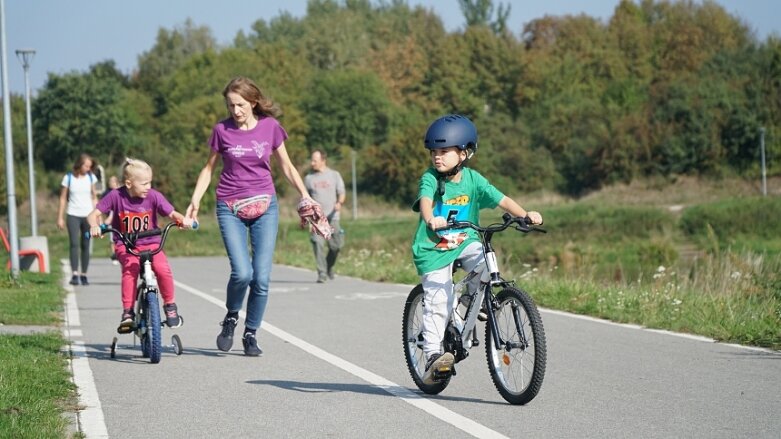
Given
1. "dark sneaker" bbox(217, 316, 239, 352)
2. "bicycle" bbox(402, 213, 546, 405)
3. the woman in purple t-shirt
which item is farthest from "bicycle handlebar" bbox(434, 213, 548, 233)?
"dark sneaker" bbox(217, 316, 239, 352)

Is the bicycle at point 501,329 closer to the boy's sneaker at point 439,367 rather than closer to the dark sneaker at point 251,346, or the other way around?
the boy's sneaker at point 439,367

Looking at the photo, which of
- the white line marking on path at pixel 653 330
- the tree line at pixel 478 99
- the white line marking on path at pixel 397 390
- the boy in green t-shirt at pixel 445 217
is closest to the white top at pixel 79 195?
the white line marking on path at pixel 397 390

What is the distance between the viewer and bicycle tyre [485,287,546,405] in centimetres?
721

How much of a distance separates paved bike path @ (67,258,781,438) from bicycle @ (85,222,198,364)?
0.49ft

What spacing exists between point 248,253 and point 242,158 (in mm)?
719

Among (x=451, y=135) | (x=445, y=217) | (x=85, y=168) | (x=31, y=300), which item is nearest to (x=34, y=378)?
Result: (x=445, y=217)

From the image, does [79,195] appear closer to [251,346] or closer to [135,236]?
[135,236]

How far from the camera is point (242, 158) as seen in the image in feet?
32.9

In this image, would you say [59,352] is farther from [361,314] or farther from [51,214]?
[51,214]

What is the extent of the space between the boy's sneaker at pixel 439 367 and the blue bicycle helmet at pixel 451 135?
3.92 ft

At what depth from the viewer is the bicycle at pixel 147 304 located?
9852 millimetres

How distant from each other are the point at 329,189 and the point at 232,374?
9.76 m

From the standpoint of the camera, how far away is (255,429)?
6.91m

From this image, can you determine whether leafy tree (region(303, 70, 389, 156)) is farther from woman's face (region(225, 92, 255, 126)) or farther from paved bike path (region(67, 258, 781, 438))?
woman's face (region(225, 92, 255, 126))
